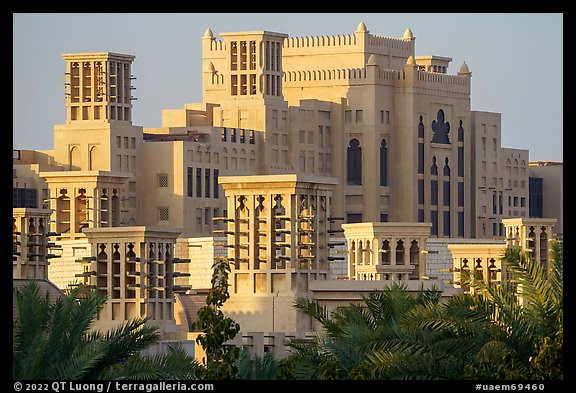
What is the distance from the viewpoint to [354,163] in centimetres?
10612

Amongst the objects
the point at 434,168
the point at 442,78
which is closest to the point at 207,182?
the point at 434,168

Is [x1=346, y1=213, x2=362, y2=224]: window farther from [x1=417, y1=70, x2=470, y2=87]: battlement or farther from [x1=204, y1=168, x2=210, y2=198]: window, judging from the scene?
[x1=204, y1=168, x2=210, y2=198]: window

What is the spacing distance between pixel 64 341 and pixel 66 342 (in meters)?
0.02

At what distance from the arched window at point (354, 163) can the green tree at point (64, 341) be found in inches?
3226

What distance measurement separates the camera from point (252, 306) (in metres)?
57.4

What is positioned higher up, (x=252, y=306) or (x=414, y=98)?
(x=414, y=98)

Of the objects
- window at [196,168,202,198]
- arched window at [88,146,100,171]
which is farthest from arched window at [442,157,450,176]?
arched window at [88,146,100,171]

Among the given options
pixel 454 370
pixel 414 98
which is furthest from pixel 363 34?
pixel 454 370

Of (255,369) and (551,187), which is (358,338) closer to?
(255,369)

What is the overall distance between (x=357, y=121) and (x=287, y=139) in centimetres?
450

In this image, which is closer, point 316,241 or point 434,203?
point 316,241

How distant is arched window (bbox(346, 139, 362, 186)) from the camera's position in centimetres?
10575
